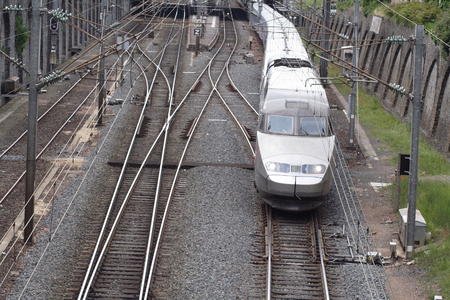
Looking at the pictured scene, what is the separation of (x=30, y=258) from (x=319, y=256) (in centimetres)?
618

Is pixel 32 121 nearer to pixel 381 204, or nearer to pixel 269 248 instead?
pixel 269 248

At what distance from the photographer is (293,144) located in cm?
2198

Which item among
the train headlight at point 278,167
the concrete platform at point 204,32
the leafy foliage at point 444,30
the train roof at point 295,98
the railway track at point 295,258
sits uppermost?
the leafy foliage at point 444,30

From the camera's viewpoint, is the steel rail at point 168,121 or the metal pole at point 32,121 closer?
the metal pole at point 32,121

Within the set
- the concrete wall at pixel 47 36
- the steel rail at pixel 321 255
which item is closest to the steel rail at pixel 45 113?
the concrete wall at pixel 47 36

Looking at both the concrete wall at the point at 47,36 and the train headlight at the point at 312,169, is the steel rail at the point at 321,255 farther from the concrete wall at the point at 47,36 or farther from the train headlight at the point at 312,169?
the concrete wall at the point at 47,36

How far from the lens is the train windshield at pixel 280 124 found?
2258 cm

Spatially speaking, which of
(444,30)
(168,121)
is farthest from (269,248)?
(444,30)

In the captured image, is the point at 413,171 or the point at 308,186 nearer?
the point at 413,171

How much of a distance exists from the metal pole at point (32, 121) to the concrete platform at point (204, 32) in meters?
30.9

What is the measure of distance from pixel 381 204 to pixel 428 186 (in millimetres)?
1621

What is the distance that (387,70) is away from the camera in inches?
1673

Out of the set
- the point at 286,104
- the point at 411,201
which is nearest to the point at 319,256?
the point at 411,201

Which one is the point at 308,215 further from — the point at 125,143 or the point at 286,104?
the point at 125,143
